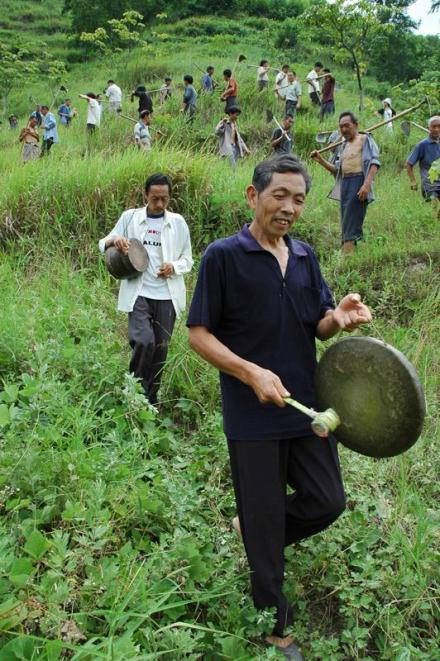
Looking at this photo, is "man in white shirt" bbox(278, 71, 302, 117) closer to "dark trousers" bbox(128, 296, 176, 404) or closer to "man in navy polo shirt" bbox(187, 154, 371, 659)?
"dark trousers" bbox(128, 296, 176, 404)

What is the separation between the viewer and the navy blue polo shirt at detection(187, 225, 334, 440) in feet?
8.00

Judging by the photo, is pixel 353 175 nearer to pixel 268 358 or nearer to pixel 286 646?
pixel 268 358

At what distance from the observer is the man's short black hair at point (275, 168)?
2.46 meters

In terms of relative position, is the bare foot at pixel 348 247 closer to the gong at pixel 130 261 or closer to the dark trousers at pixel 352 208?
the dark trousers at pixel 352 208

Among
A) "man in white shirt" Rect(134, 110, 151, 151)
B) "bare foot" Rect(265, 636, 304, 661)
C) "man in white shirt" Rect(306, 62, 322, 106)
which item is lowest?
"bare foot" Rect(265, 636, 304, 661)

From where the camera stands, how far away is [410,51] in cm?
3388

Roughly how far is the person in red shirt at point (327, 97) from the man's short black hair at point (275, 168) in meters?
14.2

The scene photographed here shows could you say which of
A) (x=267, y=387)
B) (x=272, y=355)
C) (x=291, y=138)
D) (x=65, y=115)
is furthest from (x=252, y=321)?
(x=65, y=115)

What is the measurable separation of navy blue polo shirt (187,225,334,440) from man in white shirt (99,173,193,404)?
2.02 m

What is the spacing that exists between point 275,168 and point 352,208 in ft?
15.8

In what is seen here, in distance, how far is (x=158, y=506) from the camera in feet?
10.1

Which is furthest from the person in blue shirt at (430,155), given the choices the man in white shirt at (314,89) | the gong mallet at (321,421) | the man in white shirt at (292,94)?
the man in white shirt at (314,89)

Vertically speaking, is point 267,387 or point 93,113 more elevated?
point 93,113

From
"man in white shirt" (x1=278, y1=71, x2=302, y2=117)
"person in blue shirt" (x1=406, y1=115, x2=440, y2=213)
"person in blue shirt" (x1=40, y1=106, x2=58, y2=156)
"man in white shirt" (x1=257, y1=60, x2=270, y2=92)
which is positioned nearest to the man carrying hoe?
"person in blue shirt" (x1=406, y1=115, x2=440, y2=213)
